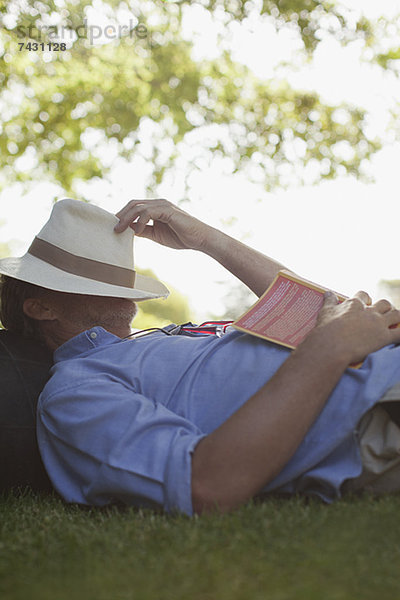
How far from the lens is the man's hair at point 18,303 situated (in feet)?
8.24

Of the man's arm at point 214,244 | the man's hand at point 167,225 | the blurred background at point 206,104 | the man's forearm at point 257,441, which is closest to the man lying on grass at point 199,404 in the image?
the man's forearm at point 257,441

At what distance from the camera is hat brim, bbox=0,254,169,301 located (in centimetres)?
234

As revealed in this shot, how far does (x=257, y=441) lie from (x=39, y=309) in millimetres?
1221

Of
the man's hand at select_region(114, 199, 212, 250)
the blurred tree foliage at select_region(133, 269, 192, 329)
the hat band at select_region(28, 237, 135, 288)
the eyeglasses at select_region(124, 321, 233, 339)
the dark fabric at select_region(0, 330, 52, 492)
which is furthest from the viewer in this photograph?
the blurred tree foliage at select_region(133, 269, 192, 329)

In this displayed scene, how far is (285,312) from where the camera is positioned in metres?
2.19

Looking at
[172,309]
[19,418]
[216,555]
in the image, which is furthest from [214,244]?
[172,309]

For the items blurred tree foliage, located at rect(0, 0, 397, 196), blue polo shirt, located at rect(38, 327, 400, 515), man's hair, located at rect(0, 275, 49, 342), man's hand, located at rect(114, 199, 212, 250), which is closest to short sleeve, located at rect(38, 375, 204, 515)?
blue polo shirt, located at rect(38, 327, 400, 515)

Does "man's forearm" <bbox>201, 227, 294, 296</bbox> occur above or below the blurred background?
below

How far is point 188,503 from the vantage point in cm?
168

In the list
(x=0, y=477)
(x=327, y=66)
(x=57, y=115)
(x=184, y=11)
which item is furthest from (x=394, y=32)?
(x=0, y=477)

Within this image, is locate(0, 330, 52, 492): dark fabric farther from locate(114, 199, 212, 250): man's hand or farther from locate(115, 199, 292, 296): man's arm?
locate(115, 199, 292, 296): man's arm

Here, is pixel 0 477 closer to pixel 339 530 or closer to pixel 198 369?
pixel 198 369

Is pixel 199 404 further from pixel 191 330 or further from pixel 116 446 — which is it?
pixel 191 330

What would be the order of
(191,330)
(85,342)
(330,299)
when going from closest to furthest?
(330,299) → (85,342) → (191,330)
